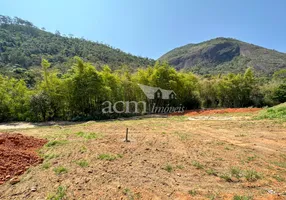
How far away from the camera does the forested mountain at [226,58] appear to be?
5562cm

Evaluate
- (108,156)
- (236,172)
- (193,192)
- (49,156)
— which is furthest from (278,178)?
(49,156)

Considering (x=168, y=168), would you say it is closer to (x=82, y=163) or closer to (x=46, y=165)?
(x=82, y=163)

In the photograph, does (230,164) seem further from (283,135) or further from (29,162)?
(29,162)

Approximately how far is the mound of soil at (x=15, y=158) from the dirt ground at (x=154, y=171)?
0.18 m

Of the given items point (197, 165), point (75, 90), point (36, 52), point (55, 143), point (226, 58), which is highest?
point (226, 58)

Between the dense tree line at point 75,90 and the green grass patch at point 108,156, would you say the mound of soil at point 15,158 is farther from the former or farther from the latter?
the dense tree line at point 75,90

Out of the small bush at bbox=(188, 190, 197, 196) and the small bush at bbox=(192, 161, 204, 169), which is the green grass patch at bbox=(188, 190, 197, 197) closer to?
the small bush at bbox=(188, 190, 197, 196)

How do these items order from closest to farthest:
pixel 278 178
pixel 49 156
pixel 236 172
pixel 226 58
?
pixel 278 178
pixel 236 172
pixel 49 156
pixel 226 58

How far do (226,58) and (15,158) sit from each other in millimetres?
78917

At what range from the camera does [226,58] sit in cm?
7106

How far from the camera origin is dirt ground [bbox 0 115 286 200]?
263cm

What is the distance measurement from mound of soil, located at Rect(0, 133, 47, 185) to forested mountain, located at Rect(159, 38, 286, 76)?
55829 mm

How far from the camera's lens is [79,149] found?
4.28 meters

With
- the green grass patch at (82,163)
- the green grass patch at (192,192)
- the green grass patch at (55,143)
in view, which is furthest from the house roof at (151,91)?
the green grass patch at (192,192)
